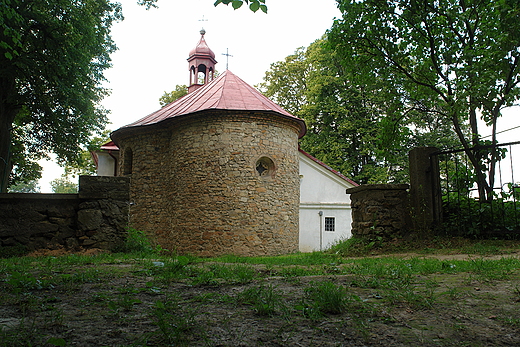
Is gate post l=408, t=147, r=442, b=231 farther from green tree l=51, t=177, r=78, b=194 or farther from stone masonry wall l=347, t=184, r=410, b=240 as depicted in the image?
green tree l=51, t=177, r=78, b=194

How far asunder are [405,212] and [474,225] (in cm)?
123

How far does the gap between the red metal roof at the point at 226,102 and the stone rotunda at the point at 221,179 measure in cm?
6

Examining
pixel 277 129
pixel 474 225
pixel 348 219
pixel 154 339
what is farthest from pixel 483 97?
pixel 348 219

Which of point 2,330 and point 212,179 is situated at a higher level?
point 212,179

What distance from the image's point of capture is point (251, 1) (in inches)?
160

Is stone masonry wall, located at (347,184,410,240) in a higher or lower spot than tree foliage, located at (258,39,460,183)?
lower

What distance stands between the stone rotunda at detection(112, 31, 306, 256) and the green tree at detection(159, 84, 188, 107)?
1406cm

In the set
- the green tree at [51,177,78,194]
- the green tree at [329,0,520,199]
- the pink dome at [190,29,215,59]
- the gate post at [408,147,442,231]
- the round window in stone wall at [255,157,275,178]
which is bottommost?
the gate post at [408,147,442,231]

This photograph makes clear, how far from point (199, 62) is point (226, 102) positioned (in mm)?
11307

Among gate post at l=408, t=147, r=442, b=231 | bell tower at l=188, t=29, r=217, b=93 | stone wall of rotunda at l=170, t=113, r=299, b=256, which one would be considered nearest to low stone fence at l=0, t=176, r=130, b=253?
gate post at l=408, t=147, r=442, b=231

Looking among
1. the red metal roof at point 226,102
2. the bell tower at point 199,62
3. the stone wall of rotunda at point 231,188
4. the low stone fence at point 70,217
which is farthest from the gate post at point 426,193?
the bell tower at point 199,62

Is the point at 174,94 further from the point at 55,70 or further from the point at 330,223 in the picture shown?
the point at 55,70

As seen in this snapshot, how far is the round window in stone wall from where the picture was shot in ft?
48.7

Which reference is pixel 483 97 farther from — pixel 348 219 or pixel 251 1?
pixel 348 219
